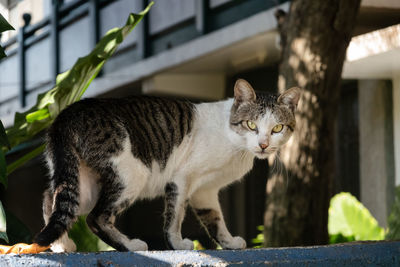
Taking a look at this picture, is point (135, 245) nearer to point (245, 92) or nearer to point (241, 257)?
point (241, 257)

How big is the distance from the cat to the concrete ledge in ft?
0.72

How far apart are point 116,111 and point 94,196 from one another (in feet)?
1.02

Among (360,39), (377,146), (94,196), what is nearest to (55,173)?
(94,196)

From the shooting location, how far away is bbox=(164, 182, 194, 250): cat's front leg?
2.22 meters

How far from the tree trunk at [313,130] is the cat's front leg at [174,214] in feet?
4.87

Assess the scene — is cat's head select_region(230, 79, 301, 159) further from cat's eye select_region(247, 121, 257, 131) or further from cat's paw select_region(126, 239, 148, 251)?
cat's paw select_region(126, 239, 148, 251)

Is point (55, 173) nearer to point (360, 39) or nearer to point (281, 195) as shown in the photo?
point (281, 195)

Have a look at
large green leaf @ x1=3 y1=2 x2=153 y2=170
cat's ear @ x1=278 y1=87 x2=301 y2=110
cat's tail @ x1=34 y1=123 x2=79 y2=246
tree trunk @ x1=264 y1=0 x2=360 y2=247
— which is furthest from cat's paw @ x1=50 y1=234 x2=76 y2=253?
tree trunk @ x1=264 y1=0 x2=360 y2=247

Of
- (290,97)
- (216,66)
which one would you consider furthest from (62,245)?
(216,66)

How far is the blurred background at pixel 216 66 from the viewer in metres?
5.04

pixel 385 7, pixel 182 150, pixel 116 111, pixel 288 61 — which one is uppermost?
pixel 385 7

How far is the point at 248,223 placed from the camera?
24.9 ft

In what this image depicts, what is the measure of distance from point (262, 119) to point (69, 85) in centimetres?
77

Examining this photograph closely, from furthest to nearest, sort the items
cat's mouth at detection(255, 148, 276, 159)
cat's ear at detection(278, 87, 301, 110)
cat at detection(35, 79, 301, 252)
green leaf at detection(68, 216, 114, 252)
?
green leaf at detection(68, 216, 114, 252) → cat's ear at detection(278, 87, 301, 110) → cat's mouth at detection(255, 148, 276, 159) → cat at detection(35, 79, 301, 252)
